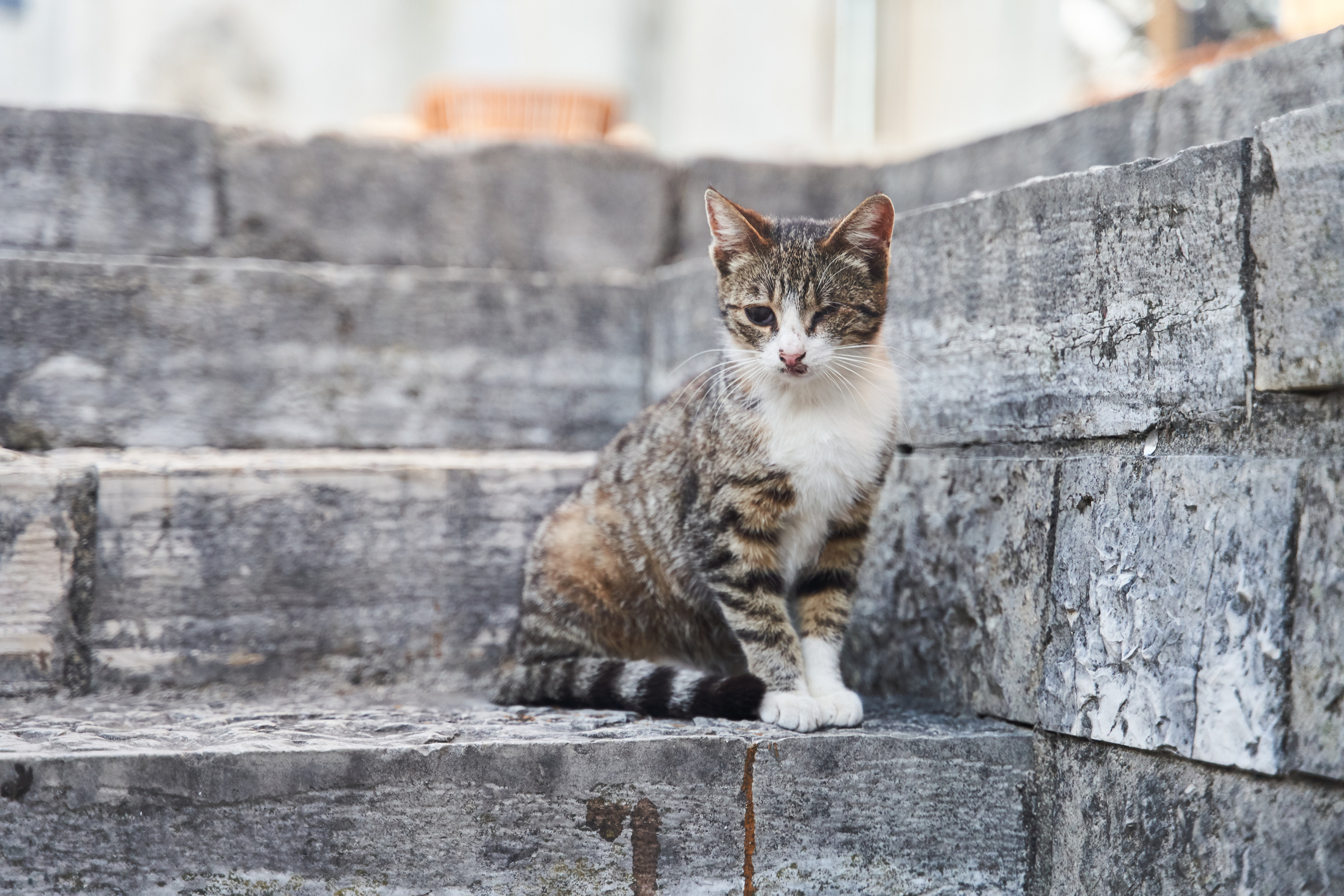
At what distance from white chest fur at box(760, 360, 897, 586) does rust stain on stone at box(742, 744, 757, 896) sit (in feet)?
1.75

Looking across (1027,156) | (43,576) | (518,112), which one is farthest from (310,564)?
(518,112)

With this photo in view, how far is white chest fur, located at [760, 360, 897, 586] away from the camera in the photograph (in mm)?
2541

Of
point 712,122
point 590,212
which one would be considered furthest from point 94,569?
point 712,122

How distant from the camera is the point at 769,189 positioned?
4410 millimetres

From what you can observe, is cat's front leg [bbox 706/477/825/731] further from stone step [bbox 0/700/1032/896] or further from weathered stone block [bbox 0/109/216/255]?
weathered stone block [bbox 0/109/216/255]

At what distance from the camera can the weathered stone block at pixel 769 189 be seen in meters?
4.34

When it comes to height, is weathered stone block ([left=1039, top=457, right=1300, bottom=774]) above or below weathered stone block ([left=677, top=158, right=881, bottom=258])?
below

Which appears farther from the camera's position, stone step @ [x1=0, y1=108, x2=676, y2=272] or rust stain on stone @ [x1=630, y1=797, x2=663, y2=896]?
stone step @ [x1=0, y1=108, x2=676, y2=272]

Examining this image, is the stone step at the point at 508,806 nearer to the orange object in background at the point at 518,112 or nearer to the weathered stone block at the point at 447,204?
the weathered stone block at the point at 447,204

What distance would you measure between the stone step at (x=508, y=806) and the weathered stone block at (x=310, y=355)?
1.28 metres

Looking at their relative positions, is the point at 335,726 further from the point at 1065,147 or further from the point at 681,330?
the point at 1065,147

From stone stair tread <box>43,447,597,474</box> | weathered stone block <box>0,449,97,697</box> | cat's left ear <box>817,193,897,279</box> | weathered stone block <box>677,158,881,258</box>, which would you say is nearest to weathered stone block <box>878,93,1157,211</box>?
weathered stone block <box>677,158,881,258</box>

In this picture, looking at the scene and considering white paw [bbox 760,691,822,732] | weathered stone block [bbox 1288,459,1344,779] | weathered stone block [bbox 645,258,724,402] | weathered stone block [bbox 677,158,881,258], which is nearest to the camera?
weathered stone block [bbox 1288,459,1344,779]

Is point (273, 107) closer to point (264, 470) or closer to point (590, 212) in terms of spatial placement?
point (590, 212)
